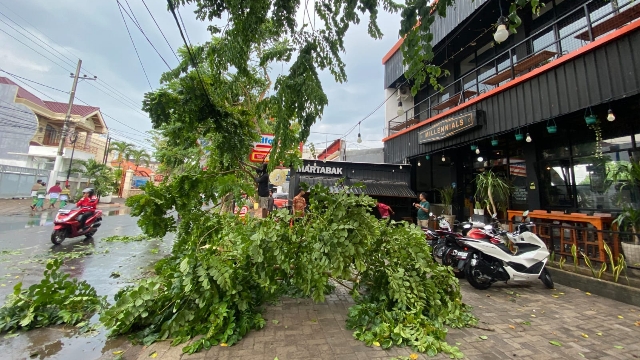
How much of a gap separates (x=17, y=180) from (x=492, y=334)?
2766cm

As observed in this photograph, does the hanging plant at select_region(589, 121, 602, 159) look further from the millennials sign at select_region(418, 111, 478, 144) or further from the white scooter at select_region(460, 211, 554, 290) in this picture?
the white scooter at select_region(460, 211, 554, 290)

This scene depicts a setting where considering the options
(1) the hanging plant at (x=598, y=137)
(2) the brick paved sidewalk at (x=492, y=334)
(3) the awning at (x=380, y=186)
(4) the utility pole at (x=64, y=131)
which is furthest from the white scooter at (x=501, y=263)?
(4) the utility pole at (x=64, y=131)

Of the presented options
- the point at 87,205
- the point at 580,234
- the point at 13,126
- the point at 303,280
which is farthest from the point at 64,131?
the point at 580,234

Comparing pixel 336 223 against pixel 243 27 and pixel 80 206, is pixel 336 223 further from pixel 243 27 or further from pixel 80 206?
pixel 80 206

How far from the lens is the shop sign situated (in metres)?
10.1

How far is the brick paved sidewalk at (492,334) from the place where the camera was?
2543 mm

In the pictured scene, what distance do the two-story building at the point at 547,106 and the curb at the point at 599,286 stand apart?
2.52 meters

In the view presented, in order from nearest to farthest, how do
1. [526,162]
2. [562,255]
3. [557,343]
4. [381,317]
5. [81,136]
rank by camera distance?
[557,343] < [381,317] < [562,255] < [526,162] < [81,136]

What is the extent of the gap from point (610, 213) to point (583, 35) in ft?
12.6

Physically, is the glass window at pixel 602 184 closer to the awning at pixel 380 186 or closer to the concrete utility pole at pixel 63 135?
the awning at pixel 380 186

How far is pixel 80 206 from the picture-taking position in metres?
7.91

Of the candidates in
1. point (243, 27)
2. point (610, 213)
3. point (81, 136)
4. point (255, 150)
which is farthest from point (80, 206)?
point (81, 136)

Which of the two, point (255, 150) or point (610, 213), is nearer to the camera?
point (610, 213)

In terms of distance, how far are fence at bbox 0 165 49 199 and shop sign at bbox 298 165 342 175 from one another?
2125 cm
